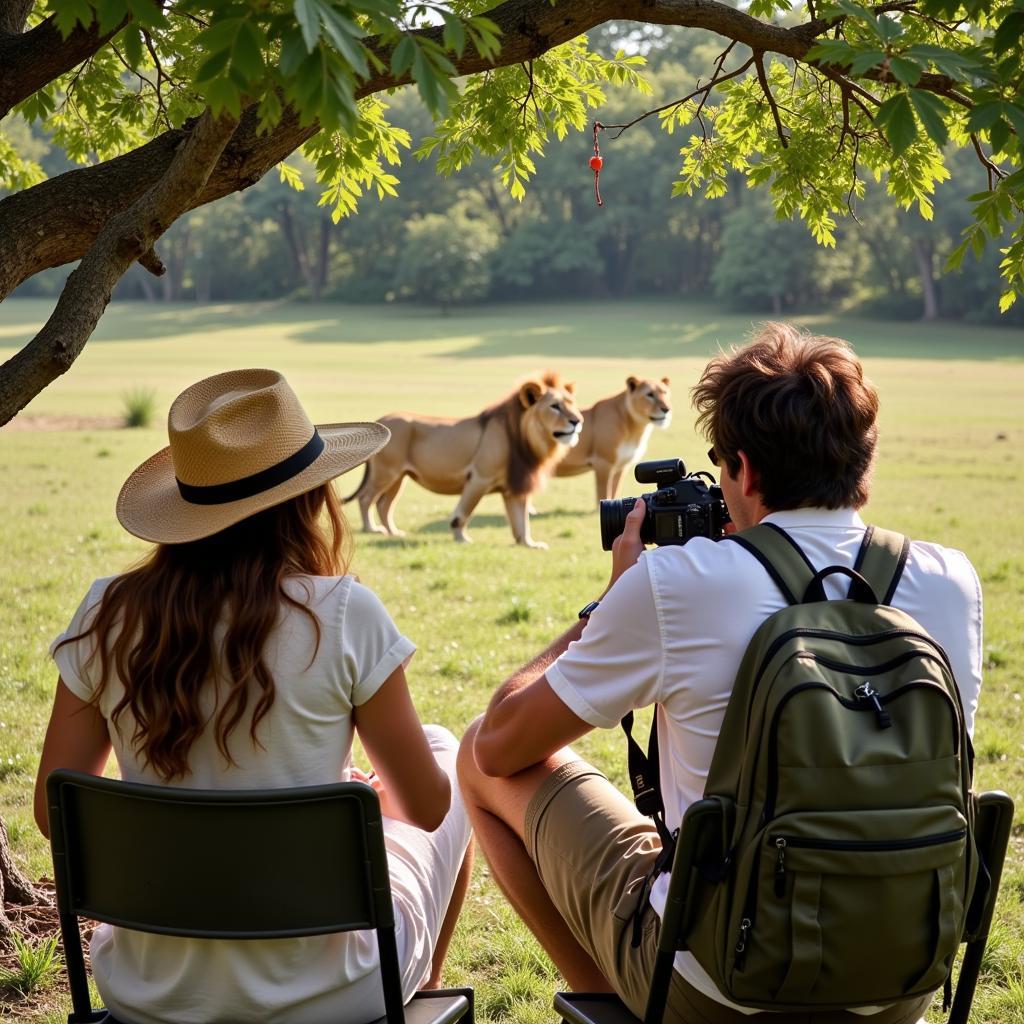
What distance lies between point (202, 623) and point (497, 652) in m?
5.33

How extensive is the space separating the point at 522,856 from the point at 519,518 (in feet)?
31.0

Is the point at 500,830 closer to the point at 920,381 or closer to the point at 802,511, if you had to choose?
the point at 802,511

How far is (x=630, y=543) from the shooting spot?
9.43 ft

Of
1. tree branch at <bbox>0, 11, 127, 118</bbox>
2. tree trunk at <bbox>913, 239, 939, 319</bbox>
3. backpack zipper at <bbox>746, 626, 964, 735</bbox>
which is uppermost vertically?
tree trunk at <bbox>913, 239, 939, 319</bbox>

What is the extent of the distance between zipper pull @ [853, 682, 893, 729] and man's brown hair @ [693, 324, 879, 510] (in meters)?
0.49

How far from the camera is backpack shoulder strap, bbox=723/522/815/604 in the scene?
233cm

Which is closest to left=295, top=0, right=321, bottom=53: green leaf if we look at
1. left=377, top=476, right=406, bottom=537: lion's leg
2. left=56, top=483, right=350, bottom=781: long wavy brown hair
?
left=56, top=483, right=350, bottom=781: long wavy brown hair

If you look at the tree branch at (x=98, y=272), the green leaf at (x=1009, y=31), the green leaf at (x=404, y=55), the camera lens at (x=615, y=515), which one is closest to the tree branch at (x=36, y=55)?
the tree branch at (x=98, y=272)

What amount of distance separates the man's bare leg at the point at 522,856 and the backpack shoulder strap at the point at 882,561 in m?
0.98

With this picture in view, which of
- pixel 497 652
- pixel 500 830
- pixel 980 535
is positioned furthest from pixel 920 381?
pixel 500 830

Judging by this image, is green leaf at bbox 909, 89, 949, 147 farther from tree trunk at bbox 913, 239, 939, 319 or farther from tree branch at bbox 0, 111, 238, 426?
tree trunk at bbox 913, 239, 939, 319

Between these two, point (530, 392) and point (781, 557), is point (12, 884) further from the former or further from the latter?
point (530, 392)

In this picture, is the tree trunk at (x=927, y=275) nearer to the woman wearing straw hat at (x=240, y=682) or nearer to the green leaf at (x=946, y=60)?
the green leaf at (x=946, y=60)

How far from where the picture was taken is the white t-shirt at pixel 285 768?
2.34 m
